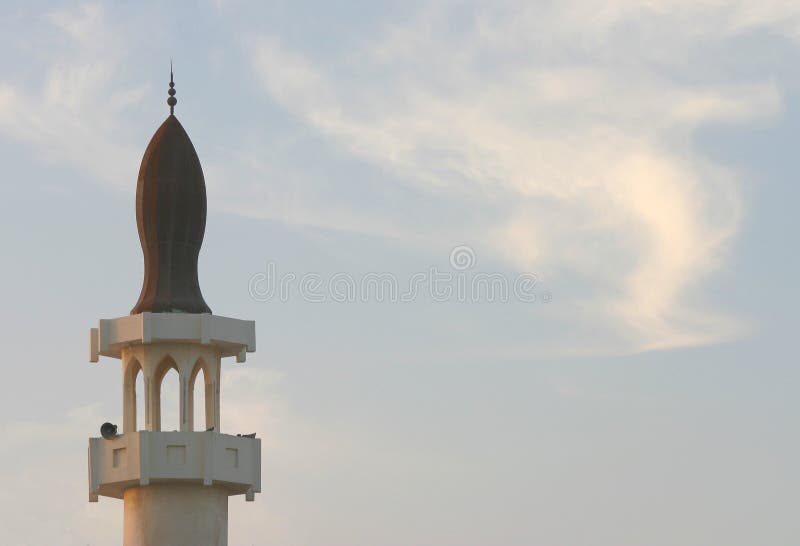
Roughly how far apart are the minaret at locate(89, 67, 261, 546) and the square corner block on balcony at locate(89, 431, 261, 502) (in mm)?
29

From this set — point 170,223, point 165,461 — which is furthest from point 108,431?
point 170,223

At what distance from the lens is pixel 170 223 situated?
2689 inches

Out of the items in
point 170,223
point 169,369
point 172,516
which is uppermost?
point 170,223

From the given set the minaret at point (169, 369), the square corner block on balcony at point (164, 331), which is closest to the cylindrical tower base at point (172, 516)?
the minaret at point (169, 369)

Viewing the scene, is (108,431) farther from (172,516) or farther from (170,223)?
(170,223)

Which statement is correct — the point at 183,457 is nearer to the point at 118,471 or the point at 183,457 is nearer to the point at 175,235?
the point at 118,471

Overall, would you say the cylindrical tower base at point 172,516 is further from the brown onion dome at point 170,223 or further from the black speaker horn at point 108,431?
the brown onion dome at point 170,223

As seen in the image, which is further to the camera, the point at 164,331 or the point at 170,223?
the point at 170,223

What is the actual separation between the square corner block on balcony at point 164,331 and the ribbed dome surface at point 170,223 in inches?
25.2

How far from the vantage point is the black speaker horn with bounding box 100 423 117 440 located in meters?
67.1

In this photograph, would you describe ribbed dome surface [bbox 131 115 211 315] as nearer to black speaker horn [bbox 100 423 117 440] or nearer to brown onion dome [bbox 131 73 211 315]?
brown onion dome [bbox 131 73 211 315]

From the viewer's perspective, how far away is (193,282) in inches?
2694

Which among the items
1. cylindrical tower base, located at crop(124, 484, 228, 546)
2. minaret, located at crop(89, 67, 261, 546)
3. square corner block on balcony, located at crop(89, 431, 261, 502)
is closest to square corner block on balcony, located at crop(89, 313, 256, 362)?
minaret, located at crop(89, 67, 261, 546)

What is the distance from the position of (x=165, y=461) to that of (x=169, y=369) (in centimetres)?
391
